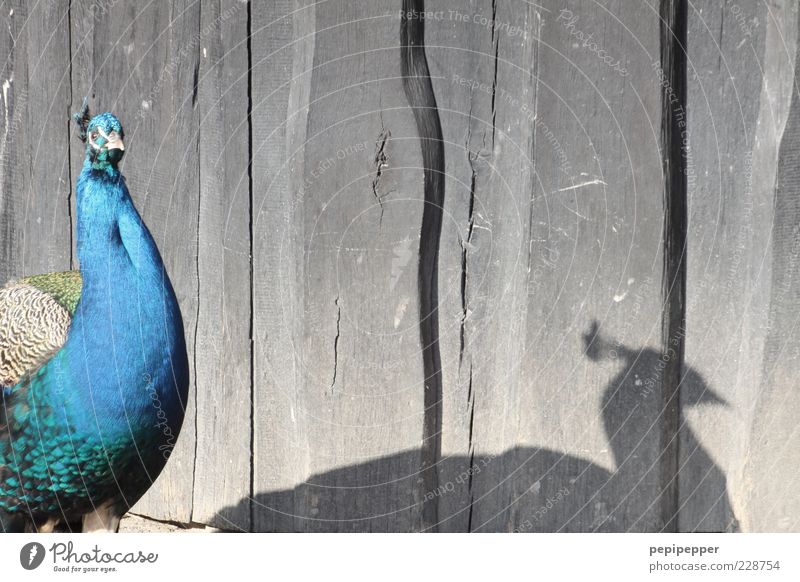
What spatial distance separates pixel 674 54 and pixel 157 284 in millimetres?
1199

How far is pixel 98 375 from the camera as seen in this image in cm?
188

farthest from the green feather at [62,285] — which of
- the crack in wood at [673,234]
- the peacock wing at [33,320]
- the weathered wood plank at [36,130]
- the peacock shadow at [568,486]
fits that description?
the crack in wood at [673,234]

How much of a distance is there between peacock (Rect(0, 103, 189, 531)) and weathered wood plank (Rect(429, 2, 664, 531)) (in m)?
0.66

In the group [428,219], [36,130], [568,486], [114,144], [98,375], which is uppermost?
[36,130]

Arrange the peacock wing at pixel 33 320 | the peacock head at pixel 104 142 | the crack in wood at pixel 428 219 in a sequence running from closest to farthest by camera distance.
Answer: the peacock head at pixel 104 142
the peacock wing at pixel 33 320
the crack in wood at pixel 428 219

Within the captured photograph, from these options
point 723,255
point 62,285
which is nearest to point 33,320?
point 62,285

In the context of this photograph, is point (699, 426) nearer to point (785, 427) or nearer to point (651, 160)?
point (785, 427)

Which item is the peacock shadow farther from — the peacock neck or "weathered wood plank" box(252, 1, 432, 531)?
the peacock neck

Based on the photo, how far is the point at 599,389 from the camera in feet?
6.93

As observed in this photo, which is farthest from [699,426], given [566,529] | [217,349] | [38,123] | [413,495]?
[38,123]

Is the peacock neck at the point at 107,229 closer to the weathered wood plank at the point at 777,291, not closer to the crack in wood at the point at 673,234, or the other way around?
the crack in wood at the point at 673,234

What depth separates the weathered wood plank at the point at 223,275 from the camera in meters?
2.12
